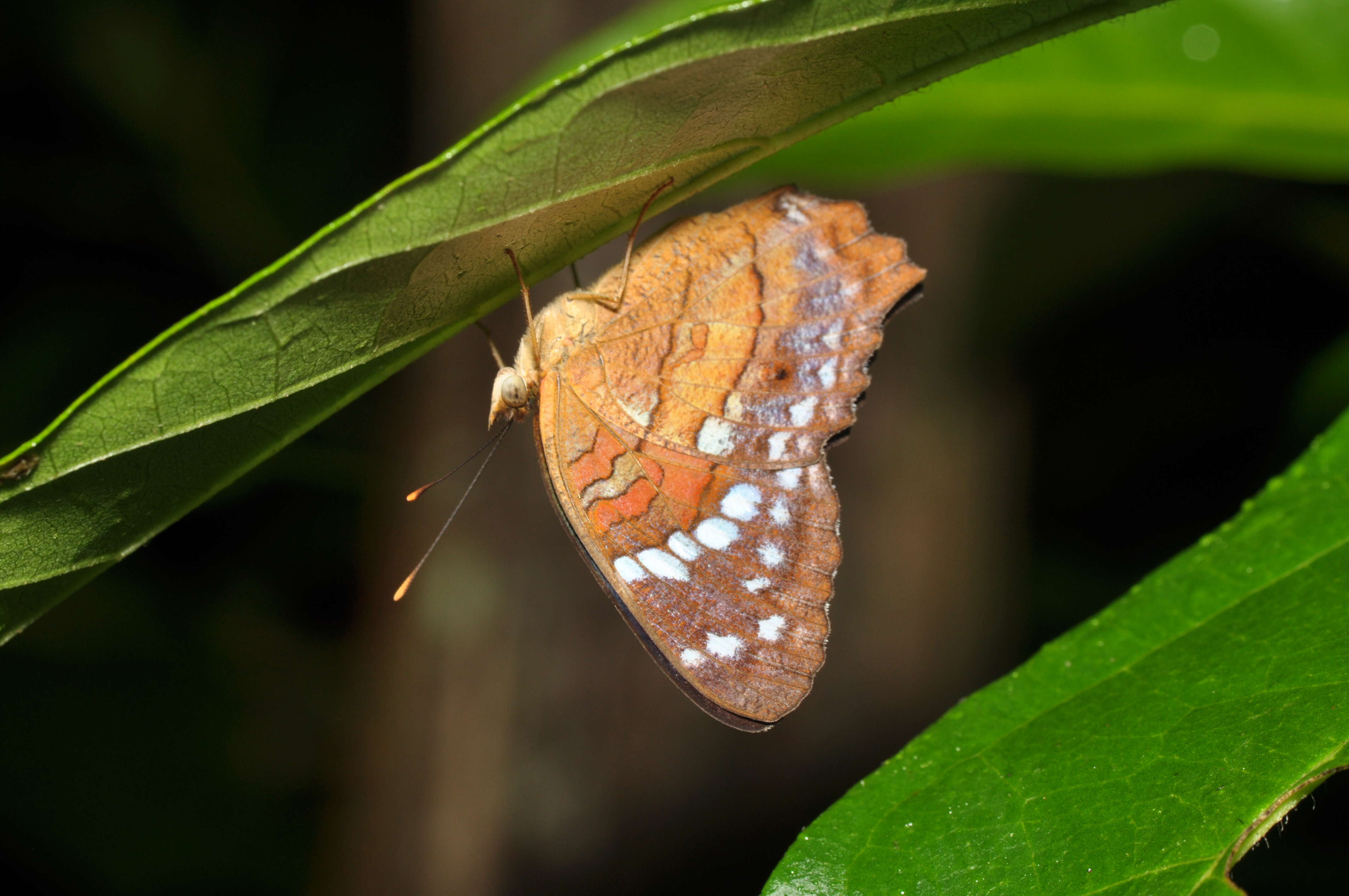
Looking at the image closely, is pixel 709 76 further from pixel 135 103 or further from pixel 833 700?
pixel 135 103

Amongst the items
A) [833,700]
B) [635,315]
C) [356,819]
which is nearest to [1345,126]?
[635,315]

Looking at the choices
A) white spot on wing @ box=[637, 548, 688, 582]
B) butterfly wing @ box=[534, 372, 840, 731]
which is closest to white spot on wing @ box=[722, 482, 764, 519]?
butterfly wing @ box=[534, 372, 840, 731]

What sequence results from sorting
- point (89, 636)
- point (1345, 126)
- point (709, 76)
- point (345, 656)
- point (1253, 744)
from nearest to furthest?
point (709, 76), point (1253, 744), point (1345, 126), point (89, 636), point (345, 656)

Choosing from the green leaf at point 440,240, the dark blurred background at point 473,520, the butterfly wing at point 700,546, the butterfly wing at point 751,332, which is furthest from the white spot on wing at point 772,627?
the dark blurred background at point 473,520

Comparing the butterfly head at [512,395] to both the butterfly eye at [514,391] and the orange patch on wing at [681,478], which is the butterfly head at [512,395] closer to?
the butterfly eye at [514,391]

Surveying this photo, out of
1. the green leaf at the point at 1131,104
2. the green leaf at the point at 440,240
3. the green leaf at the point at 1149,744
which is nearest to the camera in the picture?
the green leaf at the point at 440,240

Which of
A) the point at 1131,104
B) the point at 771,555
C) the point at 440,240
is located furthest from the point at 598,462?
the point at 1131,104
